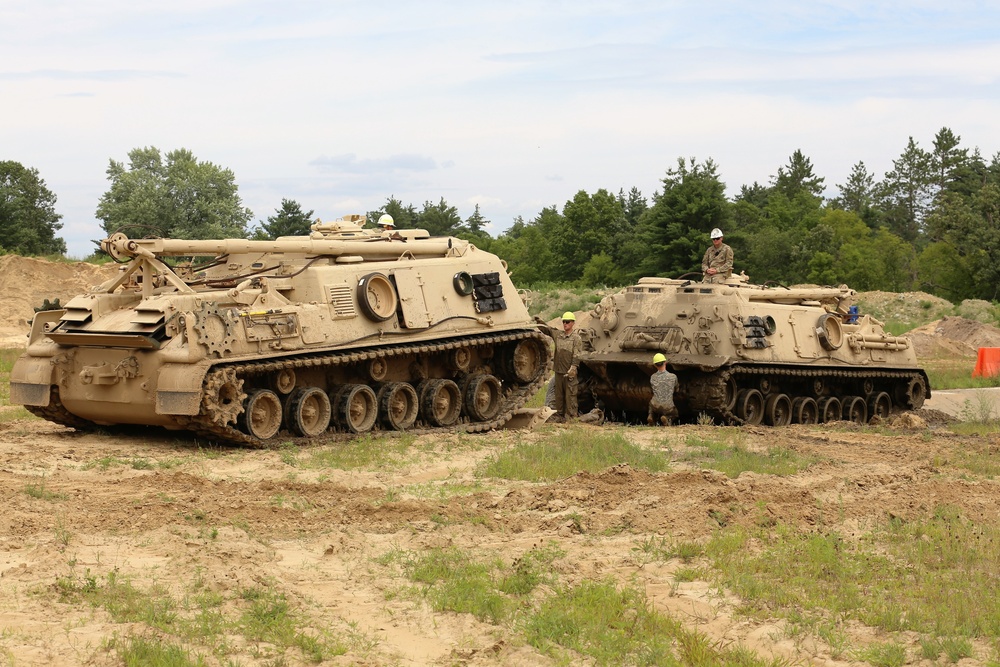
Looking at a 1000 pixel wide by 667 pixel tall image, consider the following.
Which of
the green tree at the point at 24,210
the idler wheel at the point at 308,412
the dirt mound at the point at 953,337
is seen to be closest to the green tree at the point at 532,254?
the green tree at the point at 24,210

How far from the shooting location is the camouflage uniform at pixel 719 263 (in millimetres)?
21984

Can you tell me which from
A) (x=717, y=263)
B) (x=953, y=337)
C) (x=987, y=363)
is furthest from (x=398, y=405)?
(x=953, y=337)

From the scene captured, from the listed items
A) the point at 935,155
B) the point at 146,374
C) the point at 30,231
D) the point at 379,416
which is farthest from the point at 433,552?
the point at 935,155

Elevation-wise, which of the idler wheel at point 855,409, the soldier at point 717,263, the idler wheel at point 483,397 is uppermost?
the soldier at point 717,263

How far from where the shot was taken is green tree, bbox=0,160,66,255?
2089 inches

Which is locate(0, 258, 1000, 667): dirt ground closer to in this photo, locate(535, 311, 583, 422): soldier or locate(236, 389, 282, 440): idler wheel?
locate(236, 389, 282, 440): idler wheel

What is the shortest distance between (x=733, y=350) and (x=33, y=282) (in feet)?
102

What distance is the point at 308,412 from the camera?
16.5 metres

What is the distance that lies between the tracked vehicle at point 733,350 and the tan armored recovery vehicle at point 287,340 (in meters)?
1.92

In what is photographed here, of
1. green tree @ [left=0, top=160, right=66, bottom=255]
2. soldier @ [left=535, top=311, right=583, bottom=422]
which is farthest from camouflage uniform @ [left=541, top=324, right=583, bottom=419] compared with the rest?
green tree @ [left=0, top=160, right=66, bottom=255]

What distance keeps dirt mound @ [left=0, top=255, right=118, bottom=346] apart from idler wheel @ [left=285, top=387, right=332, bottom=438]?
89.3ft

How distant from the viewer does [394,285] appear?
17.7 metres

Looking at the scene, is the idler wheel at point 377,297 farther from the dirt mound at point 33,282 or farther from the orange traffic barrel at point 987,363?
the dirt mound at point 33,282

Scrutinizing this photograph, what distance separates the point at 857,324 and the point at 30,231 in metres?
38.5
